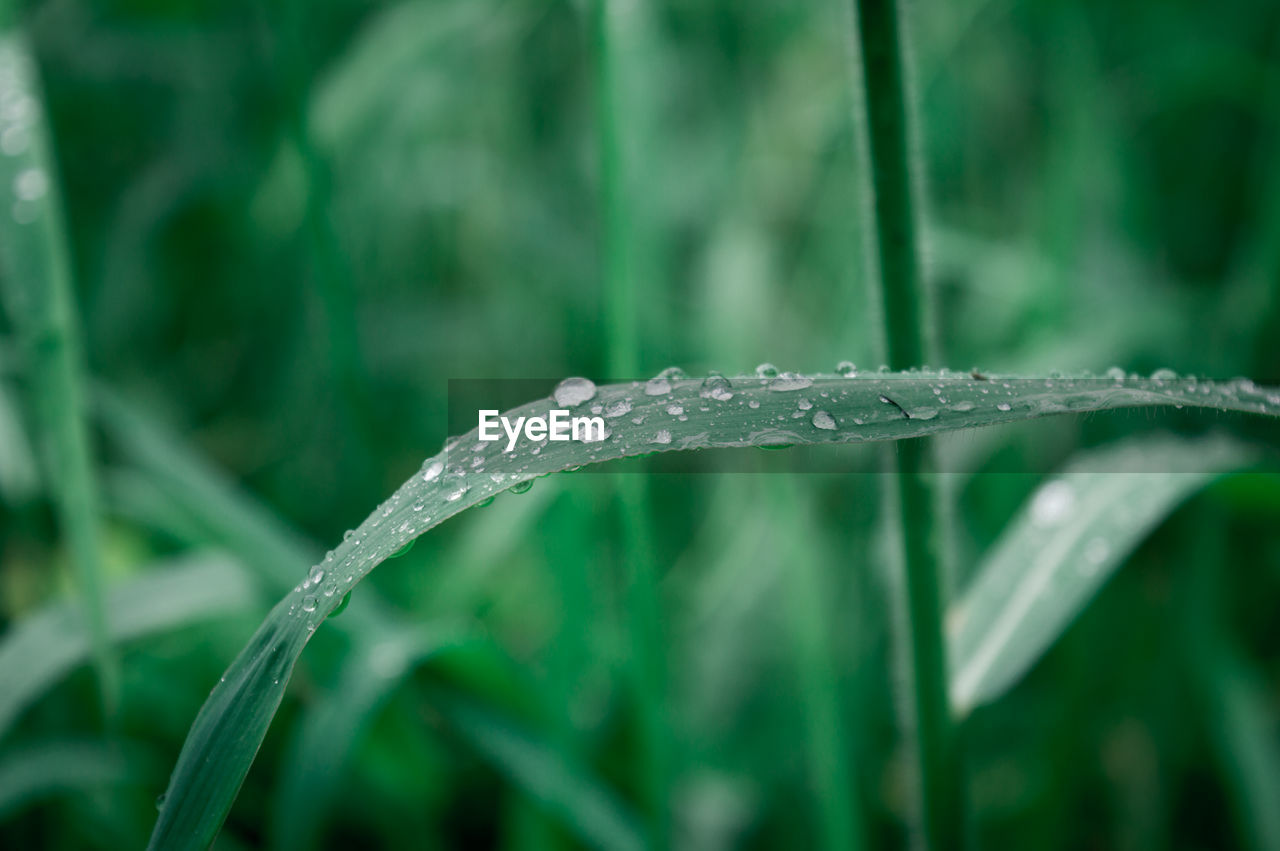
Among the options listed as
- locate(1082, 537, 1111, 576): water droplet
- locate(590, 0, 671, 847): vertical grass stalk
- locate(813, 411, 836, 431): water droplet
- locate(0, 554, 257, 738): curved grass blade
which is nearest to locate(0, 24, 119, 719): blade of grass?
locate(0, 554, 257, 738): curved grass blade

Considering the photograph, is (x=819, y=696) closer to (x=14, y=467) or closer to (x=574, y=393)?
(x=574, y=393)

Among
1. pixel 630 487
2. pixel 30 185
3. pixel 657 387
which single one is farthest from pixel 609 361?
pixel 30 185

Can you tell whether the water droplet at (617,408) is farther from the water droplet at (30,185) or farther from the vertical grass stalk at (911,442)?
the water droplet at (30,185)

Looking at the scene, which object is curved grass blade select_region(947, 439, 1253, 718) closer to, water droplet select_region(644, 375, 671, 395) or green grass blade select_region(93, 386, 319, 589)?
water droplet select_region(644, 375, 671, 395)

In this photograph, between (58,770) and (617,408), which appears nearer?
(617,408)

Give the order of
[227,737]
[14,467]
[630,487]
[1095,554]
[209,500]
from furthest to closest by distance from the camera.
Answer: [14,467], [209,500], [630,487], [1095,554], [227,737]

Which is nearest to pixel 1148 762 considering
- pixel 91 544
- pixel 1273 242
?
pixel 1273 242
